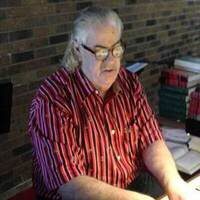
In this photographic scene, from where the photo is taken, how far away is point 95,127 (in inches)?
74.5

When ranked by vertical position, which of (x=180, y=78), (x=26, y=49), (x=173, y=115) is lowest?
(x=173, y=115)

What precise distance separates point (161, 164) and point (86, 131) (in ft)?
1.21

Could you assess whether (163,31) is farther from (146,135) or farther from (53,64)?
(146,135)

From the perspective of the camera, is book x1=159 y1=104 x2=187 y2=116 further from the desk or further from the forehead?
the forehead

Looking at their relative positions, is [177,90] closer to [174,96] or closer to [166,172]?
[174,96]

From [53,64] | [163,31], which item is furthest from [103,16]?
[163,31]

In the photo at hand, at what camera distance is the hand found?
1721 mm

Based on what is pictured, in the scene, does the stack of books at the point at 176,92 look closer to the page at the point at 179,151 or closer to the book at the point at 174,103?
the book at the point at 174,103

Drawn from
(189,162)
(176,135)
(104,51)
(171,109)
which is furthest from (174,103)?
(104,51)

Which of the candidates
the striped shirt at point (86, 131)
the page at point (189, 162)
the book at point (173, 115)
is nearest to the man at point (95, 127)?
the striped shirt at point (86, 131)

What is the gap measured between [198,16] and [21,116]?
2.26 meters

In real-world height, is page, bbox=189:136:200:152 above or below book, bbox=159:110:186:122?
above

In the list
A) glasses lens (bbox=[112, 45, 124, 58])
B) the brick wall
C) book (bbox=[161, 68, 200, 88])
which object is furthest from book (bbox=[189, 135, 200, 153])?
the brick wall

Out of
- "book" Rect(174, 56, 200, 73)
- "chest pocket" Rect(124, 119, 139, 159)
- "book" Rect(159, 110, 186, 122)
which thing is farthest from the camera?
"book" Rect(174, 56, 200, 73)
